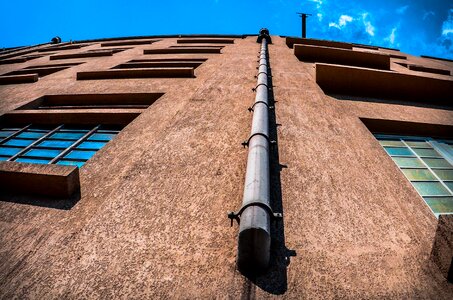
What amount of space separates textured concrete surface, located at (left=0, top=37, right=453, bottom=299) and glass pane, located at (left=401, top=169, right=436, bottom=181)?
88cm

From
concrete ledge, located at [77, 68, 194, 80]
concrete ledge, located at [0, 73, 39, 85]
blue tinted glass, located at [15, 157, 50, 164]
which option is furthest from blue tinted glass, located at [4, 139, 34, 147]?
concrete ledge, located at [0, 73, 39, 85]

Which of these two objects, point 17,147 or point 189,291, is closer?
point 189,291

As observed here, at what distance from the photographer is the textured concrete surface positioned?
213 cm

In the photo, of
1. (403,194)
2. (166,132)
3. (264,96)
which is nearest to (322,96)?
(264,96)

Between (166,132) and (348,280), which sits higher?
(166,132)

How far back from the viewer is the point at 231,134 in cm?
443

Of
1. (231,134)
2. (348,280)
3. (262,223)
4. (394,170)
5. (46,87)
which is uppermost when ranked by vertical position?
(46,87)

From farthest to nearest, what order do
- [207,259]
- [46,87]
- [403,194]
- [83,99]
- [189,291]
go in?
[46,87]
[83,99]
[403,194]
[207,259]
[189,291]

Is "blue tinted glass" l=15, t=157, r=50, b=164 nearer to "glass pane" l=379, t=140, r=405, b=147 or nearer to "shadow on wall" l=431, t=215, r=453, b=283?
"shadow on wall" l=431, t=215, r=453, b=283

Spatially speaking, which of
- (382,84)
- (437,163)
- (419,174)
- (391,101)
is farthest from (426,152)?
(382,84)

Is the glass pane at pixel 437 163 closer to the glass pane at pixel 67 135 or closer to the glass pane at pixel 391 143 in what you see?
the glass pane at pixel 391 143

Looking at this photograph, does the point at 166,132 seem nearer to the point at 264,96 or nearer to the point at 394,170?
the point at 264,96

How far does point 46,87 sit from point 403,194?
9.70 metres

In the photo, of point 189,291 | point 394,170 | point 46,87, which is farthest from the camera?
point 46,87
